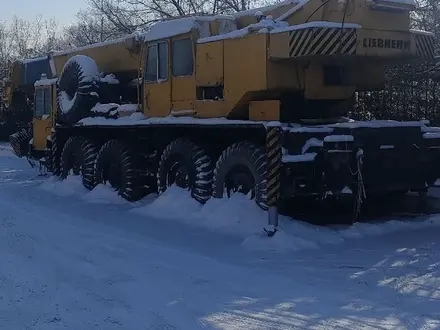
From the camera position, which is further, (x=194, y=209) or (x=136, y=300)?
(x=194, y=209)

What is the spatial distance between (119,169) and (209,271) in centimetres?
681

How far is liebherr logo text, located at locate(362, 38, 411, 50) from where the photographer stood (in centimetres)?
996

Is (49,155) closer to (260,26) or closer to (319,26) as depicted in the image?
(260,26)

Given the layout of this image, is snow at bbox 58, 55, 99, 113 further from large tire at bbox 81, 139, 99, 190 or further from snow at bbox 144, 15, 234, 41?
snow at bbox 144, 15, 234, 41

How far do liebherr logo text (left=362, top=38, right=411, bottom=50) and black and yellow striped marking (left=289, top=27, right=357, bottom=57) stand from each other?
0.46m

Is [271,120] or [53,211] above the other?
[271,120]

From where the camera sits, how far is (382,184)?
10.1 metres

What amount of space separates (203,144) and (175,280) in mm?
4966

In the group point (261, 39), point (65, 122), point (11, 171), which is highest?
point (261, 39)

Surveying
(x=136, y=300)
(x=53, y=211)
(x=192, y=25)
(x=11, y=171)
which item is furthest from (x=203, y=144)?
(x=11, y=171)

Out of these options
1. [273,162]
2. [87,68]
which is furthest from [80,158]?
[273,162]

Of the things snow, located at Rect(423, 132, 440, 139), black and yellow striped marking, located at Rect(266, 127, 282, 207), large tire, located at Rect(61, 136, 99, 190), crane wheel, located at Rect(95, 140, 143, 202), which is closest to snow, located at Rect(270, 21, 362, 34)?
black and yellow striped marking, located at Rect(266, 127, 282, 207)

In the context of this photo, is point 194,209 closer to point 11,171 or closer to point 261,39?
point 261,39

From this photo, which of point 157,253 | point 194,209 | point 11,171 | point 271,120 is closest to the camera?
point 157,253
